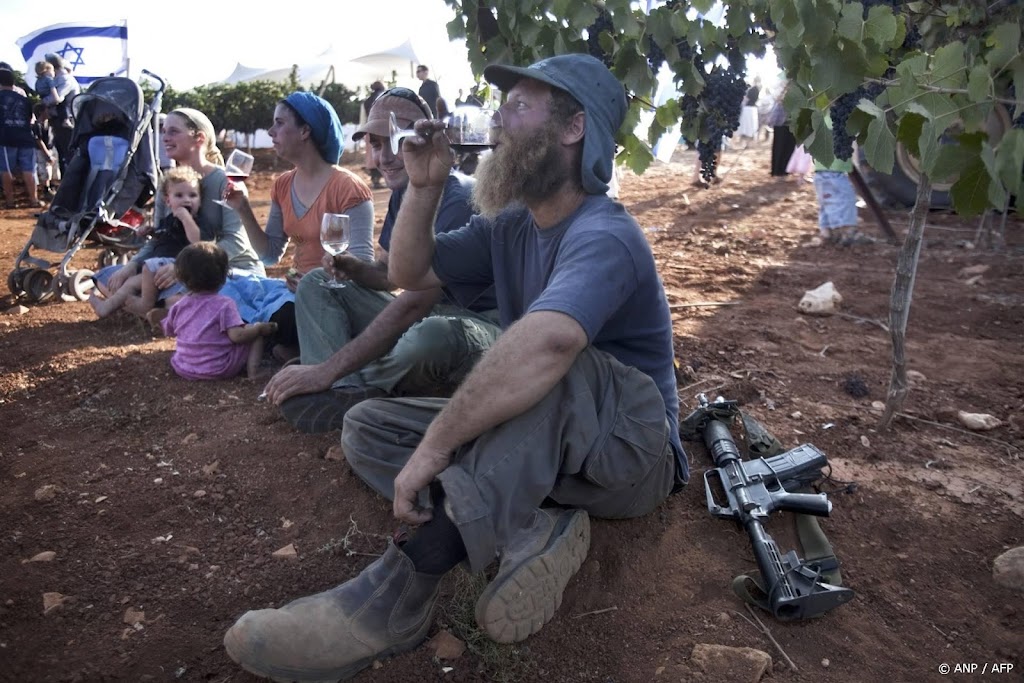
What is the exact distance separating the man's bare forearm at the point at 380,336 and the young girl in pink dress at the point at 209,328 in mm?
1007

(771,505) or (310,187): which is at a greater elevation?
(310,187)

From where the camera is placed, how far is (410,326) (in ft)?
11.3

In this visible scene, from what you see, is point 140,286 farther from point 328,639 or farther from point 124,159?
point 328,639

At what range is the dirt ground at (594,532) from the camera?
2.24 meters

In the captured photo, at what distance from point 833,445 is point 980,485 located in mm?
552

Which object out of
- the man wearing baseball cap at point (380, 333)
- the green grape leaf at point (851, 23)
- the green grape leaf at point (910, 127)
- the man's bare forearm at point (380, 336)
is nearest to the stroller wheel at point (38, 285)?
the man wearing baseball cap at point (380, 333)

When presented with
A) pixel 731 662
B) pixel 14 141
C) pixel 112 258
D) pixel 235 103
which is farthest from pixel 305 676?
pixel 235 103

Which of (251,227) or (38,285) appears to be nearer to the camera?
(251,227)

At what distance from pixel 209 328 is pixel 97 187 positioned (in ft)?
10.5

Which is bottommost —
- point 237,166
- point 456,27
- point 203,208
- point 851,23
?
point 203,208

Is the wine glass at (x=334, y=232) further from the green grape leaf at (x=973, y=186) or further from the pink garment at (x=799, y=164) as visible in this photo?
the pink garment at (x=799, y=164)

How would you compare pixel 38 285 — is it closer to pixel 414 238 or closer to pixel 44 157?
pixel 414 238

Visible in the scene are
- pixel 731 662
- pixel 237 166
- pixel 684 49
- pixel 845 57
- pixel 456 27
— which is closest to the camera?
pixel 731 662

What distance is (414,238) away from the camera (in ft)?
9.02
